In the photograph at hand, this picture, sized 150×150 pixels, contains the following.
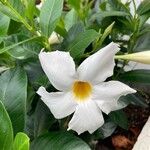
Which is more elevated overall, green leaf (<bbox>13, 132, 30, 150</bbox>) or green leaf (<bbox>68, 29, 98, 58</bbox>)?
green leaf (<bbox>68, 29, 98, 58</bbox>)

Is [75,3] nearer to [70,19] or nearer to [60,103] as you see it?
[70,19]

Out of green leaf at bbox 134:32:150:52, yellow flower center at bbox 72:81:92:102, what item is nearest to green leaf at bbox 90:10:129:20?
green leaf at bbox 134:32:150:52

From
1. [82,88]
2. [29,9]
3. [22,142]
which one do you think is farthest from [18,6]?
[22,142]

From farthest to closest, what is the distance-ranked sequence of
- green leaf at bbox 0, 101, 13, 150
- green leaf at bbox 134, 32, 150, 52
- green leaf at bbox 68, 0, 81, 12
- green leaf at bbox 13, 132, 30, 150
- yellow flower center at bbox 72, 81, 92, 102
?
green leaf at bbox 134, 32, 150, 52
green leaf at bbox 68, 0, 81, 12
yellow flower center at bbox 72, 81, 92, 102
green leaf at bbox 0, 101, 13, 150
green leaf at bbox 13, 132, 30, 150

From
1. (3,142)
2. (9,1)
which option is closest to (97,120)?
(3,142)

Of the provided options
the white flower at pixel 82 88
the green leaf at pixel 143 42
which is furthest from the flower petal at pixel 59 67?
the green leaf at pixel 143 42

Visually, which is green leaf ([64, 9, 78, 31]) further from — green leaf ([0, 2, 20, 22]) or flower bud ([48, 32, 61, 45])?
green leaf ([0, 2, 20, 22])

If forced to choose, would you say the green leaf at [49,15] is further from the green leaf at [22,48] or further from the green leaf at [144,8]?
the green leaf at [144,8]

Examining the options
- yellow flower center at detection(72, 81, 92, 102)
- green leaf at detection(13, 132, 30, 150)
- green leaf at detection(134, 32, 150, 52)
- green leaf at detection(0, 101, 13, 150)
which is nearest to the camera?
green leaf at detection(13, 132, 30, 150)

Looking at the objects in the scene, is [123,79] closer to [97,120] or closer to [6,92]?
[97,120]

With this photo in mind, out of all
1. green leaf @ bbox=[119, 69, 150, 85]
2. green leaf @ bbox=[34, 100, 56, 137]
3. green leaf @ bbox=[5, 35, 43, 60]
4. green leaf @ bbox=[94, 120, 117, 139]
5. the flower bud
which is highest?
green leaf @ bbox=[5, 35, 43, 60]
